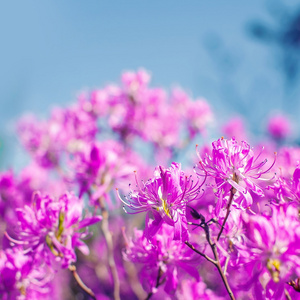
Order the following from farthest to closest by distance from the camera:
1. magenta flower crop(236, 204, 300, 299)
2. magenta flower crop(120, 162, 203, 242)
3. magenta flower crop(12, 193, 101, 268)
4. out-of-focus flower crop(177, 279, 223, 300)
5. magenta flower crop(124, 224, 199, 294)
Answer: out-of-focus flower crop(177, 279, 223, 300) → magenta flower crop(12, 193, 101, 268) → magenta flower crop(124, 224, 199, 294) → magenta flower crop(120, 162, 203, 242) → magenta flower crop(236, 204, 300, 299)

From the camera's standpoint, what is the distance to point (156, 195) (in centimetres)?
167

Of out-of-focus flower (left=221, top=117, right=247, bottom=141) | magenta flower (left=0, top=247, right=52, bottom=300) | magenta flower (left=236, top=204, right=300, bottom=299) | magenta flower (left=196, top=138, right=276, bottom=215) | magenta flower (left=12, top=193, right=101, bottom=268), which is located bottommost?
magenta flower (left=0, top=247, right=52, bottom=300)

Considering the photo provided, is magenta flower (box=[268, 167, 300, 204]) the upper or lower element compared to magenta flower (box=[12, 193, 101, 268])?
upper

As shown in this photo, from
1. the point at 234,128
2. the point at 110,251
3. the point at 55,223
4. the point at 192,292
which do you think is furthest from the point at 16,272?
the point at 234,128

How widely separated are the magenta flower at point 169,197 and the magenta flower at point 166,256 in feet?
0.91

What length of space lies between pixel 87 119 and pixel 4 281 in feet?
7.06

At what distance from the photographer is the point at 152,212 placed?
1.70m

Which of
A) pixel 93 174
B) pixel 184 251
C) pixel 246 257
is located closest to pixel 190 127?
pixel 93 174

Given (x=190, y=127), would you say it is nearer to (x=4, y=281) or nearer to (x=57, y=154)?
(x=57, y=154)

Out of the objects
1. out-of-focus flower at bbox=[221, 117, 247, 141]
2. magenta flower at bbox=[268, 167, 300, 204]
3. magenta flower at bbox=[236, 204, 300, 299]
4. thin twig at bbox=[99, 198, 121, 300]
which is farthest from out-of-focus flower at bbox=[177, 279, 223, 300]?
out-of-focus flower at bbox=[221, 117, 247, 141]

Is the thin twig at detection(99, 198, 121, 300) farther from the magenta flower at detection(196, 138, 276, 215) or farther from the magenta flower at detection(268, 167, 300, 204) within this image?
the magenta flower at detection(268, 167, 300, 204)

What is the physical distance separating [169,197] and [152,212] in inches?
4.8

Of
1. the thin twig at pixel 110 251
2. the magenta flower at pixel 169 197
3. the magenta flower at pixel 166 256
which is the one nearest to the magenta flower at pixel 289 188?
the magenta flower at pixel 169 197

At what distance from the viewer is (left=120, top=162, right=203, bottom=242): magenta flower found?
1602mm
